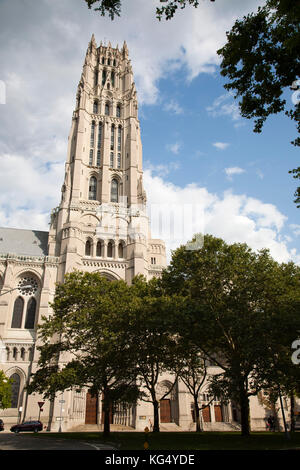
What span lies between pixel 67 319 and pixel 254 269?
14.0 metres

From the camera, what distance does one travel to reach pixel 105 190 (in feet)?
174

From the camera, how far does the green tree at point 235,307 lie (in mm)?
20125

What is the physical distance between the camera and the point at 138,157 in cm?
5834

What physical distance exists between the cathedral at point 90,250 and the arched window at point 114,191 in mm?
162

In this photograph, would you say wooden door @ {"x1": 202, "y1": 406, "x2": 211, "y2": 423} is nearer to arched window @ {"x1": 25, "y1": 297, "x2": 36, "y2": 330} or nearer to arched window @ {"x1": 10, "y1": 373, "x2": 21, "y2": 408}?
arched window @ {"x1": 10, "y1": 373, "x2": 21, "y2": 408}

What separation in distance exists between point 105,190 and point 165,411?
31.1 meters

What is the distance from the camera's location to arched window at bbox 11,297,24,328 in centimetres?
4347

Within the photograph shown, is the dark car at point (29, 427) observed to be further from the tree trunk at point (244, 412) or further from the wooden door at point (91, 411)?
the tree trunk at point (244, 412)

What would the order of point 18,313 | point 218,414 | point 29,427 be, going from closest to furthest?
point 29,427
point 218,414
point 18,313

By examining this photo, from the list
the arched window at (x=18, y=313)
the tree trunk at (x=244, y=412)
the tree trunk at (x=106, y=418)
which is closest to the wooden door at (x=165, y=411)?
the tree trunk at (x=106, y=418)

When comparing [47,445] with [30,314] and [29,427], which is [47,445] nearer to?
[29,427]

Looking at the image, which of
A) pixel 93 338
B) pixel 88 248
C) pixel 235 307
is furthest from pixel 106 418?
pixel 88 248

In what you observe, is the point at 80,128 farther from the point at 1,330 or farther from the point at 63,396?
the point at 63,396
